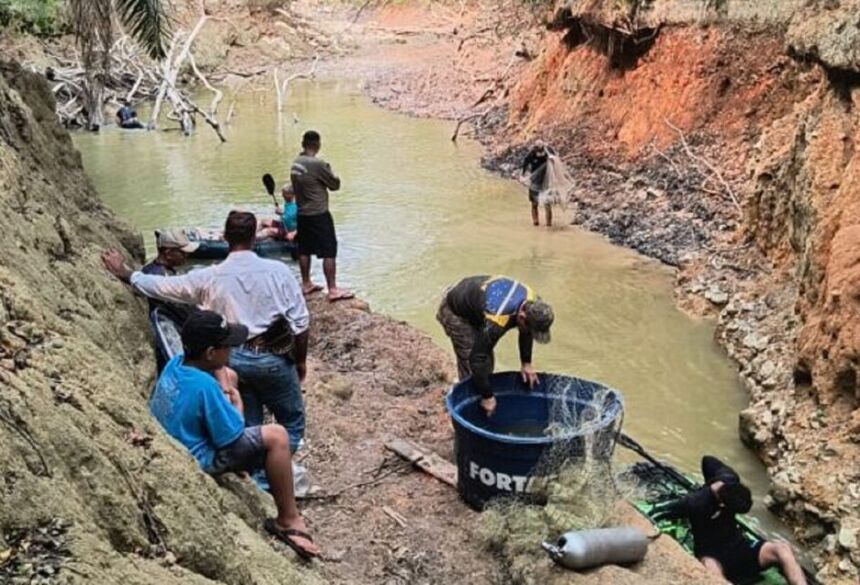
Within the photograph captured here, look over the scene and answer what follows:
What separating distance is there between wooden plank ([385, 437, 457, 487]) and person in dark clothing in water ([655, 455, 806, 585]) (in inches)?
61.3

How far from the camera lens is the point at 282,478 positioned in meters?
4.52

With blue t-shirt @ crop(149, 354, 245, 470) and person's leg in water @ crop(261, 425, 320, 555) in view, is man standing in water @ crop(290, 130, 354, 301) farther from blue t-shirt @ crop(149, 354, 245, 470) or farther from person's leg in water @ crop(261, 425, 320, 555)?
blue t-shirt @ crop(149, 354, 245, 470)

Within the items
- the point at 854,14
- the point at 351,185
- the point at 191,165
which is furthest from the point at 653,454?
the point at 191,165

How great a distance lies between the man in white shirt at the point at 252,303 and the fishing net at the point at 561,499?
1500mm

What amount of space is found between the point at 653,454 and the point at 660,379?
5.94ft

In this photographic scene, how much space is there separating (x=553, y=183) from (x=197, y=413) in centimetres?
1119

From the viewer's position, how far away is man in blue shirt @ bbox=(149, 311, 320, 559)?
13.8 feet

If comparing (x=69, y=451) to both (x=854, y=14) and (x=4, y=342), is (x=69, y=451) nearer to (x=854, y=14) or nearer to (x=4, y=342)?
(x=4, y=342)

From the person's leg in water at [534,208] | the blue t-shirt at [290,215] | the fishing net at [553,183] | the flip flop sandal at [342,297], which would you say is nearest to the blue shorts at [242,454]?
the flip flop sandal at [342,297]

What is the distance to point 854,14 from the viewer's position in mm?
8859

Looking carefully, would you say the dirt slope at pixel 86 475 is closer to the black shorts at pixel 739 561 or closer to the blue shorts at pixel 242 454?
the blue shorts at pixel 242 454

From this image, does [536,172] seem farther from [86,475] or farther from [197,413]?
[86,475]

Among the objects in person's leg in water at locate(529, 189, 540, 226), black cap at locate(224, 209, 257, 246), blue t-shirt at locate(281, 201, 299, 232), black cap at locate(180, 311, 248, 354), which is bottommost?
person's leg in water at locate(529, 189, 540, 226)

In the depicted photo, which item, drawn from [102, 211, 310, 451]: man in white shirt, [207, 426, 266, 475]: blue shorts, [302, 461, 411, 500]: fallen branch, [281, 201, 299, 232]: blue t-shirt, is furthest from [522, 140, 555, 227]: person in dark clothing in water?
[207, 426, 266, 475]: blue shorts
